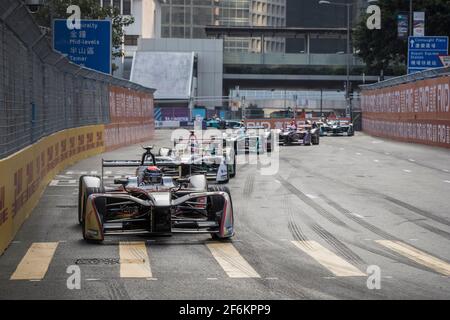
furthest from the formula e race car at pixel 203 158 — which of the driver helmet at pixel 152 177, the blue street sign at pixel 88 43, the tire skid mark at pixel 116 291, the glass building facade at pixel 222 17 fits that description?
the glass building facade at pixel 222 17

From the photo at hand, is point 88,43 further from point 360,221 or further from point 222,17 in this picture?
point 222,17

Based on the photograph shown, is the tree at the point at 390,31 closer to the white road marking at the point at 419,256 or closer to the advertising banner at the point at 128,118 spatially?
the advertising banner at the point at 128,118

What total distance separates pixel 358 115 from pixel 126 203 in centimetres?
6884

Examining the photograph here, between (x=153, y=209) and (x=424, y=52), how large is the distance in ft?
147

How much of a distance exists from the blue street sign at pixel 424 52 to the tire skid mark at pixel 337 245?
41328 millimetres

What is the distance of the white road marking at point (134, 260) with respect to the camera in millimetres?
10375

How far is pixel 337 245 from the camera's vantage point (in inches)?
507

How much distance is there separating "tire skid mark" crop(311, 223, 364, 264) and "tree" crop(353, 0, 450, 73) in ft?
218

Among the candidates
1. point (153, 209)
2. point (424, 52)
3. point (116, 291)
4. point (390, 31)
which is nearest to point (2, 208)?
point (153, 209)

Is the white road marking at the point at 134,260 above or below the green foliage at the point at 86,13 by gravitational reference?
below

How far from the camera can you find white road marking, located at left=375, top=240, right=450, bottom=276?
10992mm

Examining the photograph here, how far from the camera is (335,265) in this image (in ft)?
A: 36.3

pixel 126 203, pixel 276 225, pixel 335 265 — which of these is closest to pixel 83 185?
pixel 126 203
